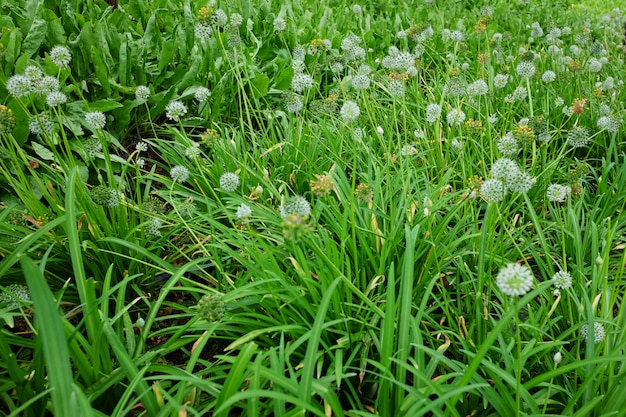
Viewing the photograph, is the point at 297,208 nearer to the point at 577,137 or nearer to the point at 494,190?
the point at 494,190

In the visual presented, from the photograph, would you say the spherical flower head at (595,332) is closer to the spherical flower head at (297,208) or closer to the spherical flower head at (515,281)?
the spherical flower head at (515,281)

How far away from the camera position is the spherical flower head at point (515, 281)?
122cm

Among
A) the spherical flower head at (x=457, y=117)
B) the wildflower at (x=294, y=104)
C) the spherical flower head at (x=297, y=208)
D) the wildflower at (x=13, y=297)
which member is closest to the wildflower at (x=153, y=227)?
the wildflower at (x=13, y=297)

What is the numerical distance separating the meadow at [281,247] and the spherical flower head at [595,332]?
0.02 metres

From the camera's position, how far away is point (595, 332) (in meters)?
1.70

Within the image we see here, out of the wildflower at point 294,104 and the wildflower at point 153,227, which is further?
the wildflower at point 294,104

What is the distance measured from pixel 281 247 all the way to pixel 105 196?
2.42 feet

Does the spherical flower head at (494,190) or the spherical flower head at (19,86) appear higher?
the spherical flower head at (19,86)

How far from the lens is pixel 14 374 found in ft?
5.09

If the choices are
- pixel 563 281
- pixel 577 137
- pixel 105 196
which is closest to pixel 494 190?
pixel 563 281

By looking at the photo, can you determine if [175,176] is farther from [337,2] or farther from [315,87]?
[337,2]

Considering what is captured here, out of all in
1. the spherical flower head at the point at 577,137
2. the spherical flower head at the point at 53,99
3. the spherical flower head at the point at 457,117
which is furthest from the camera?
the spherical flower head at the point at 577,137

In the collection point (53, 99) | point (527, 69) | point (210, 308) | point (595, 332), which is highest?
point (53, 99)

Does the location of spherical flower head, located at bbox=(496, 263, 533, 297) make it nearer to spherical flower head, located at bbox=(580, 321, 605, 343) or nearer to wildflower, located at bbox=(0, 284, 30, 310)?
spherical flower head, located at bbox=(580, 321, 605, 343)
